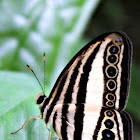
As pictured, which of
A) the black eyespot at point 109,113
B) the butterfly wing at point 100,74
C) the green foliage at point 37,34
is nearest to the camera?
the butterfly wing at point 100,74

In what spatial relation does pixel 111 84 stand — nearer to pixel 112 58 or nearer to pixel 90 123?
pixel 112 58

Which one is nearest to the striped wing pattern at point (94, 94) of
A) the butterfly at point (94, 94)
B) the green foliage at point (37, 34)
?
Answer: the butterfly at point (94, 94)

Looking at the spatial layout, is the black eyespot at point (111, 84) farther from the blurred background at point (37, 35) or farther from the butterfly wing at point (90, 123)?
the blurred background at point (37, 35)

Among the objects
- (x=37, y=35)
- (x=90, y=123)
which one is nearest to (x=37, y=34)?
(x=37, y=35)

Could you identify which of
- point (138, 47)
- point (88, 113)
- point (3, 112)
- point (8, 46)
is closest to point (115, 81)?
point (88, 113)

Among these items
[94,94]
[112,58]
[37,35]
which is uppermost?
[37,35]

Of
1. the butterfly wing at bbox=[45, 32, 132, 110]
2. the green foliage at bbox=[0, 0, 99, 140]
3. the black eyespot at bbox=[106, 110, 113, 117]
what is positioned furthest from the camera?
the green foliage at bbox=[0, 0, 99, 140]

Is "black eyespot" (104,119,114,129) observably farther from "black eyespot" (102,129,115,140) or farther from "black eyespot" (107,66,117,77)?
"black eyespot" (107,66,117,77)

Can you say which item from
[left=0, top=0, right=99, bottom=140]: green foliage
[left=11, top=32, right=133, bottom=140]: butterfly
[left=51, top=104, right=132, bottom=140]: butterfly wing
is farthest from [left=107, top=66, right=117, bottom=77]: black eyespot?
[left=0, top=0, right=99, bottom=140]: green foliage
